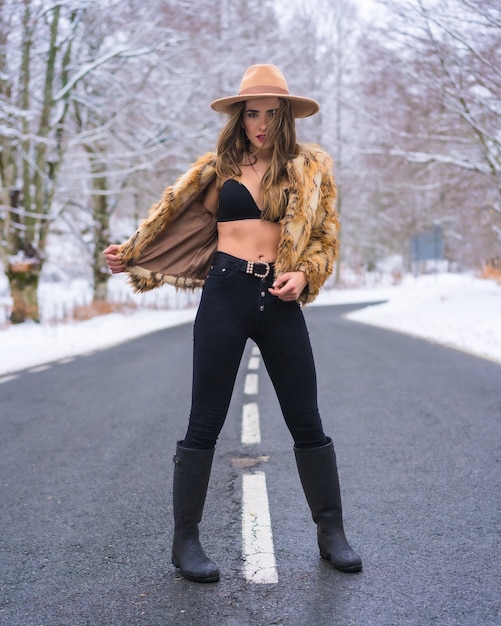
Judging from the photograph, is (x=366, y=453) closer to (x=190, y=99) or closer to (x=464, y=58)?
(x=464, y=58)

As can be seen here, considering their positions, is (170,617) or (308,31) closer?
(170,617)

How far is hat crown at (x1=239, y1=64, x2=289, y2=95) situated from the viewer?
125 inches

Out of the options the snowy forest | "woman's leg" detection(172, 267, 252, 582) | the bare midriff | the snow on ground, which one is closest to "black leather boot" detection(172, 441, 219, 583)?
"woman's leg" detection(172, 267, 252, 582)

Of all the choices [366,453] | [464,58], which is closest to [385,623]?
[366,453]

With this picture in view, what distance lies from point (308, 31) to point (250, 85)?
117 ft

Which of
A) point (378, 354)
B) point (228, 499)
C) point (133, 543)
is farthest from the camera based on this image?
point (378, 354)

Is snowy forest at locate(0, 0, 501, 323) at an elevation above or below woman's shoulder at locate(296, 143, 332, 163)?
above

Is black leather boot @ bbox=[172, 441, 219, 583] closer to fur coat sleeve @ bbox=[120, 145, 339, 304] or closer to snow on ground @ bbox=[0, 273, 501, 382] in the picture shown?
fur coat sleeve @ bbox=[120, 145, 339, 304]

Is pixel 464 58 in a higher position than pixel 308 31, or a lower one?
lower

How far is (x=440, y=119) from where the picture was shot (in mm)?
18188

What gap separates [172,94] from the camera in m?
21.2

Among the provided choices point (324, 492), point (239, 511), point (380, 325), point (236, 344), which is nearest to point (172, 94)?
point (380, 325)

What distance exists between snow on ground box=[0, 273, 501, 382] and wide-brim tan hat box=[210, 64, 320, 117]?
7.65 m

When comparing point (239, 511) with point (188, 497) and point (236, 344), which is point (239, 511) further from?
point (236, 344)
